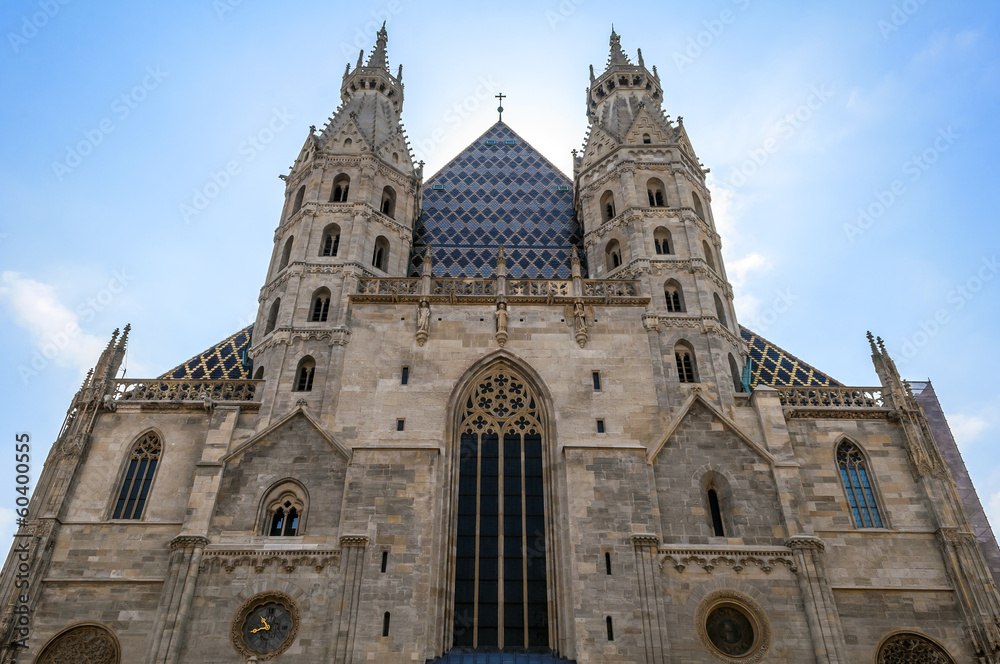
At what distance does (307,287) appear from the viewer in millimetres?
21531

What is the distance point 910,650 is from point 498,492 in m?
9.44

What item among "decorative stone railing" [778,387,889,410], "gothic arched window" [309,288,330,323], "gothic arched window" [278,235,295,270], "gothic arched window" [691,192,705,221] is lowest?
"decorative stone railing" [778,387,889,410]

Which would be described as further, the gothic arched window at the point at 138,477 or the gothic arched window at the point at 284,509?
the gothic arched window at the point at 138,477

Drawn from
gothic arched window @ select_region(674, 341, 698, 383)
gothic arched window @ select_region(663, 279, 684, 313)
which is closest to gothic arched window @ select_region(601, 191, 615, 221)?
gothic arched window @ select_region(663, 279, 684, 313)

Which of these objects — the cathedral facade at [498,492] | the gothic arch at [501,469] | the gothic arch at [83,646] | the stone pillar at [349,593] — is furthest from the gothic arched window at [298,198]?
the gothic arch at [83,646]

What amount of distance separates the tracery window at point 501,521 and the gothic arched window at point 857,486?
7477 millimetres

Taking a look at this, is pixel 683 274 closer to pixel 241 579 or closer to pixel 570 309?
pixel 570 309

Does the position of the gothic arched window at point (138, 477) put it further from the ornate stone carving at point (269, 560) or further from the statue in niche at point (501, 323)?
the statue in niche at point (501, 323)

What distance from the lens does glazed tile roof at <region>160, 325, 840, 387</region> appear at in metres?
21.4

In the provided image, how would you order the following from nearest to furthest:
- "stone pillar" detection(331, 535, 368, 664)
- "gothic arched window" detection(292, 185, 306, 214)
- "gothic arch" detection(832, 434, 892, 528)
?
"stone pillar" detection(331, 535, 368, 664)
"gothic arch" detection(832, 434, 892, 528)
"gothic arched window" detection(292, 185, 306, 214)

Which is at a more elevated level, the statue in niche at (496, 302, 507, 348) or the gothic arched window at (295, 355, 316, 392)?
the statue in niche at (496, 302, 507, 348)

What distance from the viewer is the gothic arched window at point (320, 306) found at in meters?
21.2

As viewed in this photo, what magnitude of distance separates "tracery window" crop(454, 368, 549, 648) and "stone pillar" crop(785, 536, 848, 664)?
5.53 m

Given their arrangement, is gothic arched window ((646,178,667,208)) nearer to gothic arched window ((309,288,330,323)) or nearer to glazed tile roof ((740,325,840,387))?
glazed tile roof ((740,325,840,387))
